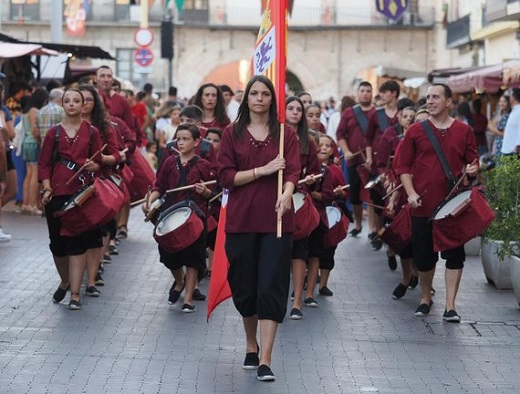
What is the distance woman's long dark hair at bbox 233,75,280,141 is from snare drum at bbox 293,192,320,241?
2.39 meters

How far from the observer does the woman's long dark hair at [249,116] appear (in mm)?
9125

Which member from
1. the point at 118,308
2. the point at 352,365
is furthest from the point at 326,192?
the point at 352,365

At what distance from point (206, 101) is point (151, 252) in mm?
2762

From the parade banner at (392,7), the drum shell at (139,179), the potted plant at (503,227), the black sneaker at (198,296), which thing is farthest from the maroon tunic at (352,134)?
the parade banner at (392,7)

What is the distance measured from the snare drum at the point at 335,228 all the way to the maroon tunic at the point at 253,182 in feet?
11.5

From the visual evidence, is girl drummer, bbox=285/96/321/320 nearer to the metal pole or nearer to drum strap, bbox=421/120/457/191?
drum strap, bbox=421/120/457/191

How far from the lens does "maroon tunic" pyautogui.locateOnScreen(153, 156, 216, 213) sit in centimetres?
1211

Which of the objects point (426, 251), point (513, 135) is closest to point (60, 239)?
point (426, 251)

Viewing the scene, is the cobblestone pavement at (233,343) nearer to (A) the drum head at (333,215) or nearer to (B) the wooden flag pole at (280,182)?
(A) the drum head at (333,215)

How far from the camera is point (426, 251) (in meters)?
11.7

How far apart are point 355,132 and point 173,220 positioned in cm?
647

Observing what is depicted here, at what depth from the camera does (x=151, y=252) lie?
53.8 feet

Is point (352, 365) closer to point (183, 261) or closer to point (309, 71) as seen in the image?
point (183, 261)

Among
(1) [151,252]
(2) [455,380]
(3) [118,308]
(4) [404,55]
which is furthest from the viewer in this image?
(4) [404,55]
